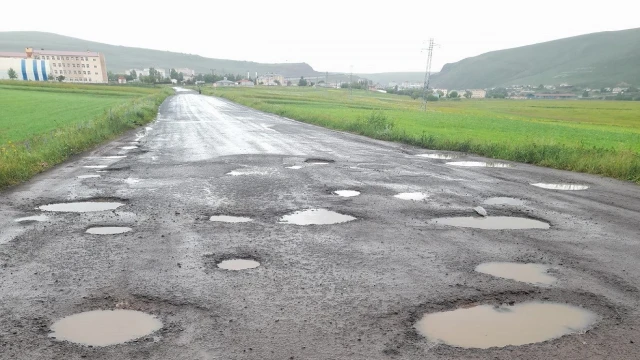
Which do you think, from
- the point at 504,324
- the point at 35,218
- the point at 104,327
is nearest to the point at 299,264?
the point at 104,327

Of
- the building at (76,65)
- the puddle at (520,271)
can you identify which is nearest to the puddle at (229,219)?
the puddle at (520,271)

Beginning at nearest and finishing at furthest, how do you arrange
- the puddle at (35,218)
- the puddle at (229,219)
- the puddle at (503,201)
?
the puddle at (35,218)
the puddle at (229,219)
the puddle at (503,201)

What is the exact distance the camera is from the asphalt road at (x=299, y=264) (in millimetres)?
3730

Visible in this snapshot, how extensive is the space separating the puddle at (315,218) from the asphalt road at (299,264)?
227 millimetres

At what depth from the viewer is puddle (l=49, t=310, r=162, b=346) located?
373cm

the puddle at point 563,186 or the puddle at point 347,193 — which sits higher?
the puddle at point 347,193

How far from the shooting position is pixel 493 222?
751cm

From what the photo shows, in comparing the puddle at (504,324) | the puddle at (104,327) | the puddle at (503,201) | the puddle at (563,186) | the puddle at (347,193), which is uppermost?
the puddle at (104,327)

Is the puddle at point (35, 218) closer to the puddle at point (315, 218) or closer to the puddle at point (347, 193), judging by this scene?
the puddle at point (315, 218)

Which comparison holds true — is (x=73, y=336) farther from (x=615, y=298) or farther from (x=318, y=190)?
(x=318, y=190)

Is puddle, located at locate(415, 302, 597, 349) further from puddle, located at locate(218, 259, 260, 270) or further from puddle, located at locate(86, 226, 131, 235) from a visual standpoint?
puddle, located at locate(86, 226, 131, 235)

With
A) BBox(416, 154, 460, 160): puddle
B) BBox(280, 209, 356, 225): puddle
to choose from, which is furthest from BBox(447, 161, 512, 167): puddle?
BBox(280, 209, 356, 225): puddle

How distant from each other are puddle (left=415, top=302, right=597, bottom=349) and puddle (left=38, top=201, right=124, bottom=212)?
637 cm

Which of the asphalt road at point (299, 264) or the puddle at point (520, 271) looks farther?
the puddle at point (520, 271)
